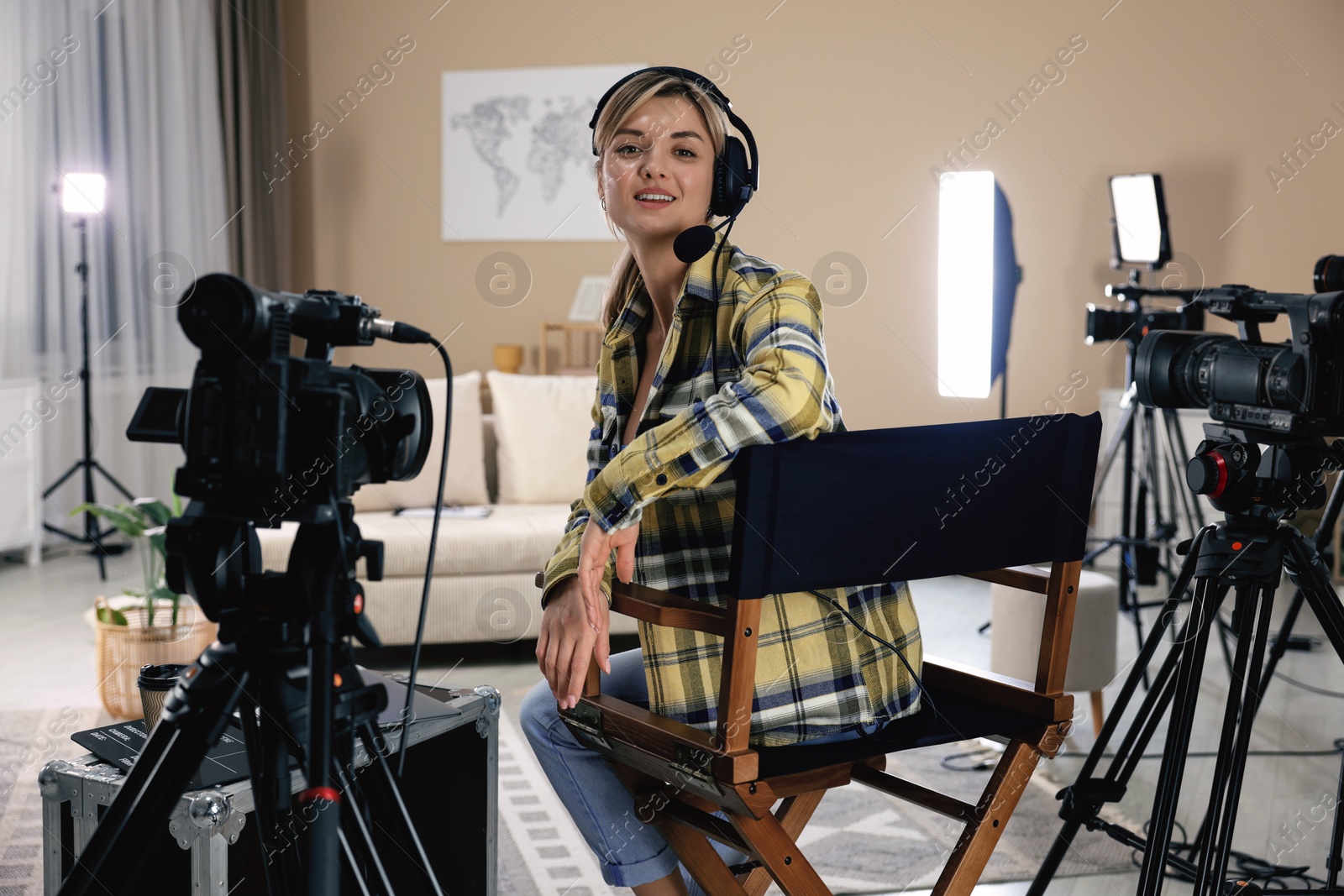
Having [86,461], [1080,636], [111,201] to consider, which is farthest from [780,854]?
[111,201]

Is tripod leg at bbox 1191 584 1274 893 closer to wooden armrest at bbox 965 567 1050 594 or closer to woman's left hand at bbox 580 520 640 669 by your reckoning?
wooden armrest at bbox 965 567 1050 594

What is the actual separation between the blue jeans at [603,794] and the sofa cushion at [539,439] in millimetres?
2288

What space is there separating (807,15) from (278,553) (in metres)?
4.08

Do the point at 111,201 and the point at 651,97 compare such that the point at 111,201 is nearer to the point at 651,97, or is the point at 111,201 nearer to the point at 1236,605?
the point at 651,97

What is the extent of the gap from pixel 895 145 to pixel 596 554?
4949mm

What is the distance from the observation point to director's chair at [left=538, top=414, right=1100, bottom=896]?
111cm

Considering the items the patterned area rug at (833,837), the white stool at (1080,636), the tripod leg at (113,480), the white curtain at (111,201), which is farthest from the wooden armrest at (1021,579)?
the white curtain at (111,201)

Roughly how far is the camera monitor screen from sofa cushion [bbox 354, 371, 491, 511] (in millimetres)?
2898

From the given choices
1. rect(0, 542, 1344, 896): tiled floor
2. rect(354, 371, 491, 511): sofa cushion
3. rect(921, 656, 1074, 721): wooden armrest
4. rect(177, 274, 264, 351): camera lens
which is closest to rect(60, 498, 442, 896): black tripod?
rect(177, 274, 264, 351): camera lens

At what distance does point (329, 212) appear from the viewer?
6156mm

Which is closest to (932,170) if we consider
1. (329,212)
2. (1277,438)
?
(329,212)

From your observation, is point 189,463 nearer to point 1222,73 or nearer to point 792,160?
point 792,160

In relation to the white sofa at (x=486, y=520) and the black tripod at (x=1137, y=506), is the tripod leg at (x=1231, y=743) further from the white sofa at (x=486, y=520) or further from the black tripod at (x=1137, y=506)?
the white sofa at (x=486, y=520)

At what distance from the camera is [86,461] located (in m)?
4.63
